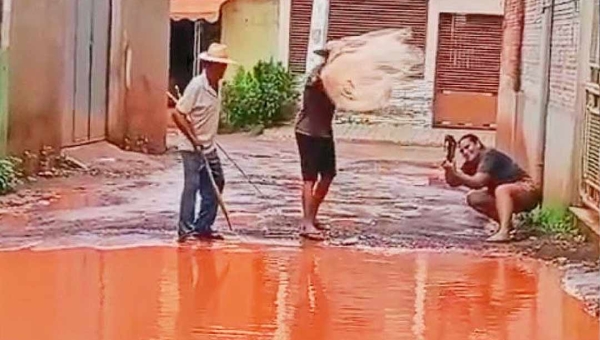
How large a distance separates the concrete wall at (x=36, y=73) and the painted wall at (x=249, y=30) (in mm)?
10199

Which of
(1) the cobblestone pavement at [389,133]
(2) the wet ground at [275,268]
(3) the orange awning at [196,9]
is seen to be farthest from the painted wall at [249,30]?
(2) the wet ground at [275,268]

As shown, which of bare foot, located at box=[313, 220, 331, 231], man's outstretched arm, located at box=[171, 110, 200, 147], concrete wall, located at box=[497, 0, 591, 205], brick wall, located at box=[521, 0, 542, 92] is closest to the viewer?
man's outstretched arm, located at box=[171, 110, 200, 147]

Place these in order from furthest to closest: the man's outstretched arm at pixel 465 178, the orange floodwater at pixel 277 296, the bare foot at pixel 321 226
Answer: the bare foot at pixel 321 226 → the man's outstretched arm at pixel 465 178 → the orange floodwater at pixel 277 296

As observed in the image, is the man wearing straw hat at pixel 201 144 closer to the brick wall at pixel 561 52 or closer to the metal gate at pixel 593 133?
the metal gate at pixel 593 133

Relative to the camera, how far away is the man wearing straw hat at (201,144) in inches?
400

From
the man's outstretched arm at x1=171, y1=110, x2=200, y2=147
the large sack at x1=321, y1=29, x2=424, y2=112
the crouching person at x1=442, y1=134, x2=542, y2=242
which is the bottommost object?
the crouching person at x1=442, y1=134, x2=542, y2=242

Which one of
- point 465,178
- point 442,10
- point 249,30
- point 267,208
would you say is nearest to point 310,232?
point 465,178

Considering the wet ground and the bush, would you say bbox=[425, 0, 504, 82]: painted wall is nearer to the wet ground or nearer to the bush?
the bush

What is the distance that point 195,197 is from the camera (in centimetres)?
1037

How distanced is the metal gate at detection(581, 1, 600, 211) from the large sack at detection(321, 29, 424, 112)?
1571 mm

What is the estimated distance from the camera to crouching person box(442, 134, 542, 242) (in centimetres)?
1062

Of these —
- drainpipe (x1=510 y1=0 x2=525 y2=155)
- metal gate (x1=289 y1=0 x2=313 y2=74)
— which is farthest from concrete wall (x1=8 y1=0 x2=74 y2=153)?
metal gate (x1=289 y1=0 x2=313 y2=74)

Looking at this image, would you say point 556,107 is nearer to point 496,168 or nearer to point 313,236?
point 496,168

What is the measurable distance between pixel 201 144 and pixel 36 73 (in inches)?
182
